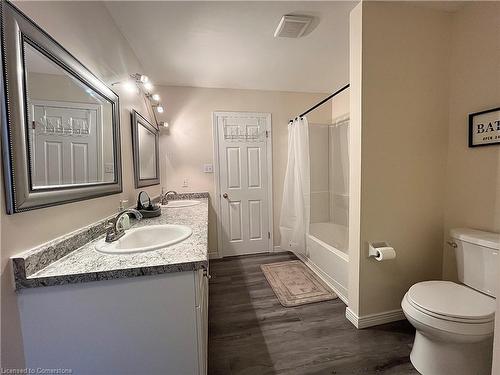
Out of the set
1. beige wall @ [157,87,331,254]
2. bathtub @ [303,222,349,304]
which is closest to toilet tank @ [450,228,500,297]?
bathtub @ [303,222,349,304]

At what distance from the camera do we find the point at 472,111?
1.47 meters

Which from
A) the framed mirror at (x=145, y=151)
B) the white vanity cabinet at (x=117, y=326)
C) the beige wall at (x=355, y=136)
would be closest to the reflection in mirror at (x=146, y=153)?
the framed mirror at (x=145, y=151)

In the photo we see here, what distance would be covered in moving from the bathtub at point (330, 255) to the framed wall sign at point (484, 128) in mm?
1258

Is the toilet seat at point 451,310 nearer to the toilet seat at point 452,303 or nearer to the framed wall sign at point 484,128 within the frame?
the toilet seat at point 452,303

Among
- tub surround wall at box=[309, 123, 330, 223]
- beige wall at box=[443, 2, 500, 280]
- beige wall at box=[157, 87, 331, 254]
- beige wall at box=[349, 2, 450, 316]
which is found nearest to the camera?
beige wall at box=[443, 2, 500, 280]

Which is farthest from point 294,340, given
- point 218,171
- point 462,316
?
point 218,171

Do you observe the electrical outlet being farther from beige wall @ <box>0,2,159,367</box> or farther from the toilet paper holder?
the toilet paper holder

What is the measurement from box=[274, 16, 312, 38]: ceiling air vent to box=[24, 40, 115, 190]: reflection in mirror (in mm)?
1387

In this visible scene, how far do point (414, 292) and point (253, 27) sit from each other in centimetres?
217

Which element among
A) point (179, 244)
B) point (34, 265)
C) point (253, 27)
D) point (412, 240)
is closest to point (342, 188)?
point (412, 240)

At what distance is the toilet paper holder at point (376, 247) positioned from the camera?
1492mm

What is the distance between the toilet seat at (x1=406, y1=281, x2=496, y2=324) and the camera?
1075 mm

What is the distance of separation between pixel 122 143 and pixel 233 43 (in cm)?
128

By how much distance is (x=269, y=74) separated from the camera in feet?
8.15
